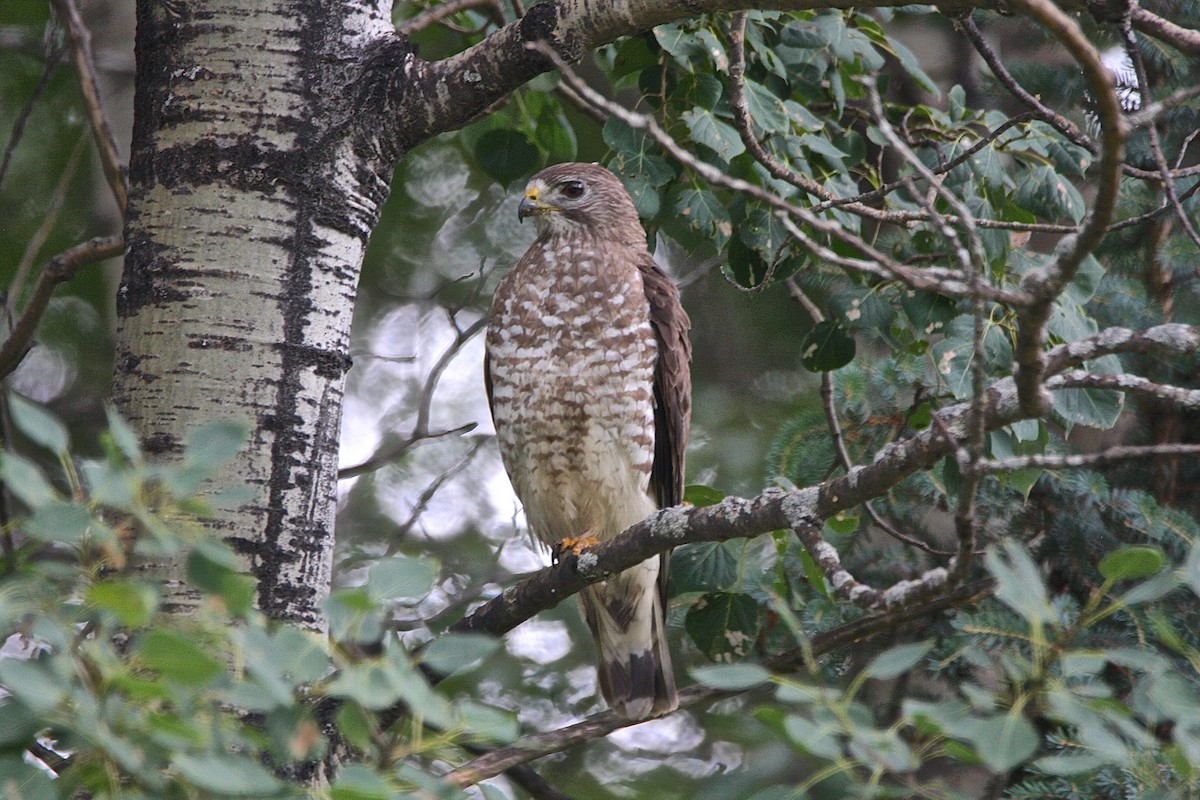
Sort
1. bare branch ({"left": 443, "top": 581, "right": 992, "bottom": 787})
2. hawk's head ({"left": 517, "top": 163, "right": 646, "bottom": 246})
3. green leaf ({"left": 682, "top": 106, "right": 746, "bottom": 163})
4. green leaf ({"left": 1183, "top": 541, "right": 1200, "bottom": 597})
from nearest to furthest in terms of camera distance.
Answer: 1. green leaf ({"left": 1183, "top": 541, "right": 1200, "bottom": 597})
2. bare branch ({"left": 443, "top": 581, "right": 992, "bottom": 787})
3. green leaf ({"left": 682, "top": 106, "right": 746, "bottom": 163})
4. hawk's head ({"left": 517, "top": 163, "right": 646, "bottom": 246})

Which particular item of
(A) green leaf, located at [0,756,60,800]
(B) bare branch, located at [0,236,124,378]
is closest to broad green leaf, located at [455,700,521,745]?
(A) green leaf, located at [0,756,60,800]

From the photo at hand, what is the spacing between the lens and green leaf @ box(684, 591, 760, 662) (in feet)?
10.3

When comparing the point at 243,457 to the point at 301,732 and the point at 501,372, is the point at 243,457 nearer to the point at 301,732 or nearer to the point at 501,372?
the point at 301,732

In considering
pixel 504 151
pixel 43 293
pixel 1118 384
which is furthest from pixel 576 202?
pixel 1118 384

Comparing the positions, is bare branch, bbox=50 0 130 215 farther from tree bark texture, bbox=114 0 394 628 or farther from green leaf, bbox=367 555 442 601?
green leaf, bbox=367 555 442 601

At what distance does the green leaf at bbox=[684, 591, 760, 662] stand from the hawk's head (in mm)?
1511

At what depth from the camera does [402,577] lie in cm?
138

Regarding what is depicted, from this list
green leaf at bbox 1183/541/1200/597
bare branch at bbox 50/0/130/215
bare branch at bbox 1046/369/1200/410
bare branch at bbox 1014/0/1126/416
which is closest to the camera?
green leaf at bbox 1183/541/1200/597

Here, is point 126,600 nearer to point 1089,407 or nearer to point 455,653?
point 455,653

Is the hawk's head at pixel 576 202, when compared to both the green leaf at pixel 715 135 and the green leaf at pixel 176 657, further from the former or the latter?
the green leaf at pixel 176 657

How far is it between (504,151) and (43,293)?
139cm

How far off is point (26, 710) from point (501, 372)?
107 inches

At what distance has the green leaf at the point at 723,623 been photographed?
124 inches

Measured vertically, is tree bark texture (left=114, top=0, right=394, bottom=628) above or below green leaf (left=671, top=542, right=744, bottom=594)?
above
